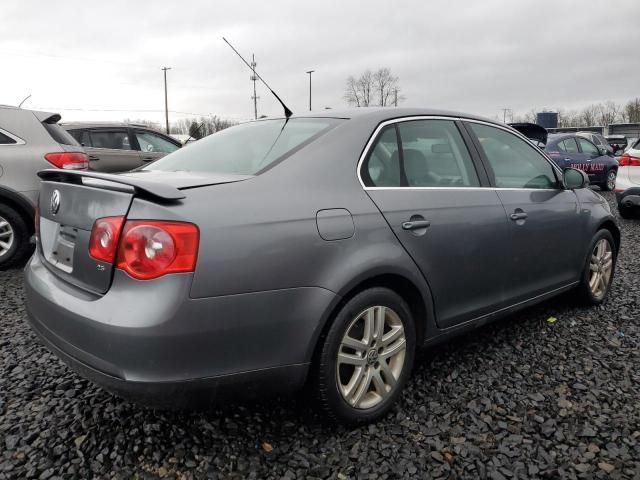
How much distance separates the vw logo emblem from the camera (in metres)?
2.18

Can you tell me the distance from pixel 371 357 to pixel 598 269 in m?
2.55

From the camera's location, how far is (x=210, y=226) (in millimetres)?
1782

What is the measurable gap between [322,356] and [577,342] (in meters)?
2.09

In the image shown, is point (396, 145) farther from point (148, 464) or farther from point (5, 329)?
point (5, 329)

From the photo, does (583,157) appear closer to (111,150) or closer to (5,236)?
(111,150)

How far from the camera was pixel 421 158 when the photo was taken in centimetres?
266

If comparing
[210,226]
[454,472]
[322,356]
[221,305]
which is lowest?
[454,472]

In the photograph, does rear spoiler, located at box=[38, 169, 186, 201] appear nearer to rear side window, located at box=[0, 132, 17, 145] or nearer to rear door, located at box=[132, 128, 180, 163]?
rear side window, located at box=[0, 132, 17, 145]

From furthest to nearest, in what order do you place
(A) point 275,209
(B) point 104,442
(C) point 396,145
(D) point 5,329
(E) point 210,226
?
(D) point 5,329 < (C) point 396,145 < (B) point 104,442 < (A) point 275,209 < (E) point 210,226

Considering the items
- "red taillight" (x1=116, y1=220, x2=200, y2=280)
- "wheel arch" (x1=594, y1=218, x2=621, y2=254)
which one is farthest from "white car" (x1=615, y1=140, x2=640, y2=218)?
"red taillight" (x1=116, y1=220, x2=200, y2=280)

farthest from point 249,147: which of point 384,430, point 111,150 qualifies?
point 111,150

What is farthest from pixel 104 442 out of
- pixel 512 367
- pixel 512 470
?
pixel 512 367

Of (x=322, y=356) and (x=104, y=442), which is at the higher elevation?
(x=322, y=356)

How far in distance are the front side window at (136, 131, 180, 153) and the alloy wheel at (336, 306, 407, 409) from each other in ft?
23.2
